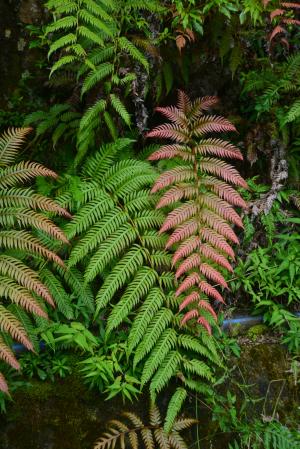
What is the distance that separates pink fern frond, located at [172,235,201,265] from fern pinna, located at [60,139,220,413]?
271 millimetres

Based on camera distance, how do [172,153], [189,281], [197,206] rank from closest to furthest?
[189,281], [197,206], [172,153]

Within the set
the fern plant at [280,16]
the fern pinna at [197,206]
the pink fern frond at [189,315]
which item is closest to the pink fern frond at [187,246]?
→ the fern pinna at [197,206]

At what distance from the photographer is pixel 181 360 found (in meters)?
3.23

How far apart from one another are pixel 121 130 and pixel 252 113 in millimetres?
1201

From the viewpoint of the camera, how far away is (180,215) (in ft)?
10.7

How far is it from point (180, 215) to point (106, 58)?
136 centimetres

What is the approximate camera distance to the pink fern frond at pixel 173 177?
331 cm

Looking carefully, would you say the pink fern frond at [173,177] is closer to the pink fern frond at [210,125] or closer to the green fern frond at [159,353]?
the pink fern frond at [210,125]

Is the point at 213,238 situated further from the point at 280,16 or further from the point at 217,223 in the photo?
the point at 280,16

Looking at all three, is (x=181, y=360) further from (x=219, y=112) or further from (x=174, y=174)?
(x=219, y=112)

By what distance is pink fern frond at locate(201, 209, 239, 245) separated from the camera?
319 cm

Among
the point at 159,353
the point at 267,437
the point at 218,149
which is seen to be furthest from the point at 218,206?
the point at 267,437

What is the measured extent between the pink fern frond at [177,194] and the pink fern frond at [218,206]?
8 centimetres

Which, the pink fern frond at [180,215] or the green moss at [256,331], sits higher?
the pink fern frond at [180,215]
